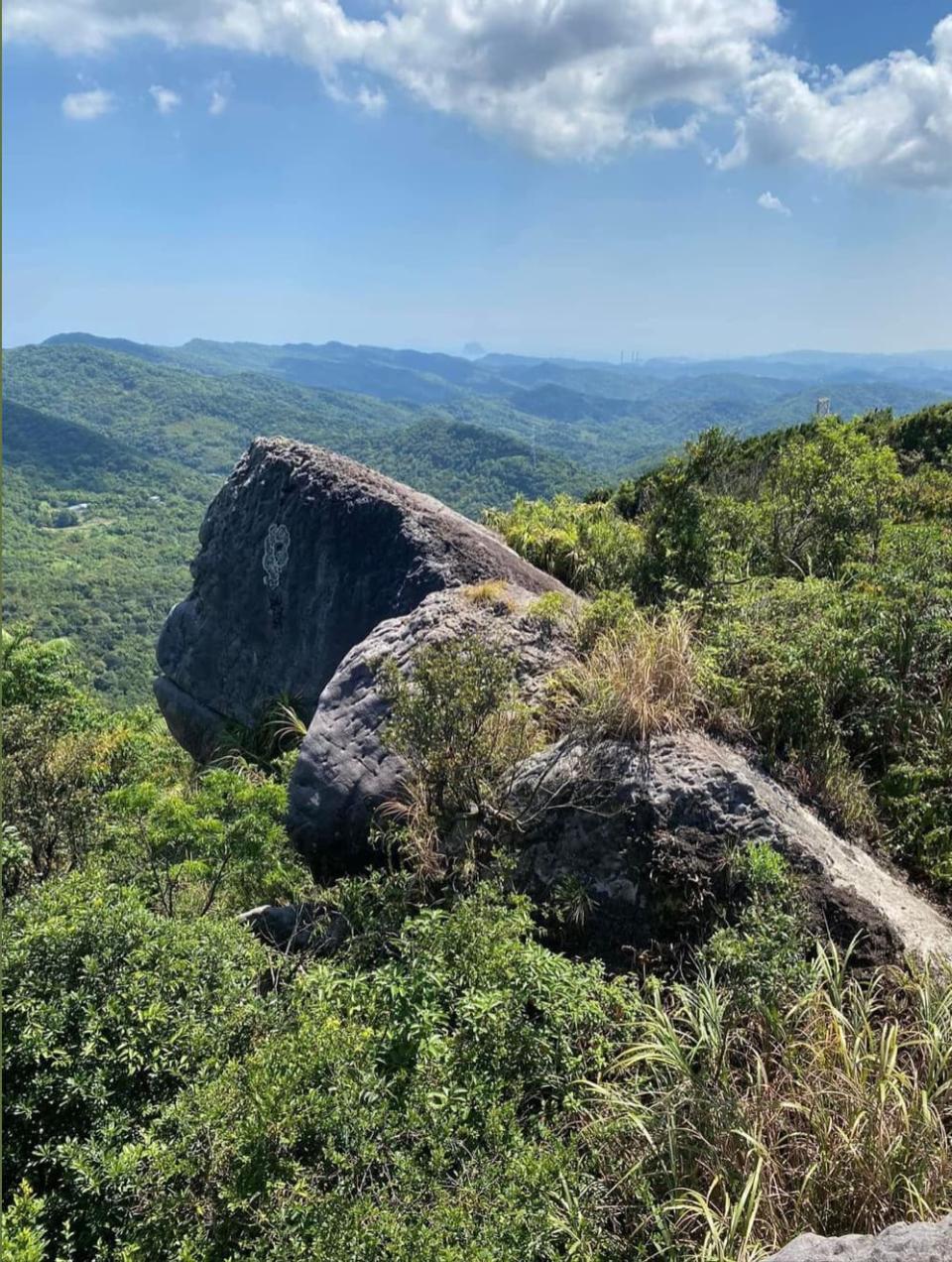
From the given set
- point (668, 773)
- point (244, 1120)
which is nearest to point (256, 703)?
point (668, 773)

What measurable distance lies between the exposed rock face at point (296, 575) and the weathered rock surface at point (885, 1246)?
6999 millimetres

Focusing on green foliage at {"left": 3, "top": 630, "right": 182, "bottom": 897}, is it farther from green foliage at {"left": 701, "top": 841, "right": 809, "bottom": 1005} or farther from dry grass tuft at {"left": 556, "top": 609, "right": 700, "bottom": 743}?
green foliage at {"left": 701, "top": 841, "right": 809, "bottom": 1005}

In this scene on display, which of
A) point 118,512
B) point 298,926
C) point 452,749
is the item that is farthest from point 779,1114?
point 118,512

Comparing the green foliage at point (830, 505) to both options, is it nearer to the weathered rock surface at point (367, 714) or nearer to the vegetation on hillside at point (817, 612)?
the vegetation on hillside at point (817, 612)

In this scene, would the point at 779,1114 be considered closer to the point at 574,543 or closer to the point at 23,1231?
the point at 23,1231

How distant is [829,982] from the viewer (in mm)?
4449

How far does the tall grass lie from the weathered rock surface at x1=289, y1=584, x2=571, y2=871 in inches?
120

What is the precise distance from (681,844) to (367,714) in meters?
3.22

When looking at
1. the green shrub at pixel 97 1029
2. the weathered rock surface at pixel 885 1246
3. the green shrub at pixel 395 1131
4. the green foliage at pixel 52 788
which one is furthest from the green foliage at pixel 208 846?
the weathered rock surface at pixel 885 1246

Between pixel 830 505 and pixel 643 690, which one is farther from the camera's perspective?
pixel 830 505

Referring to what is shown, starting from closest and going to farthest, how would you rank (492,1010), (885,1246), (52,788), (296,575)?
(885,1246) < (492,1010) < (52,788) < (296,575)

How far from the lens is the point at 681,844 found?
17.0ft

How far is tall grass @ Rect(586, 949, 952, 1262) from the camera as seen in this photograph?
3.34 meters

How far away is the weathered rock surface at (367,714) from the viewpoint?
6.63 m
